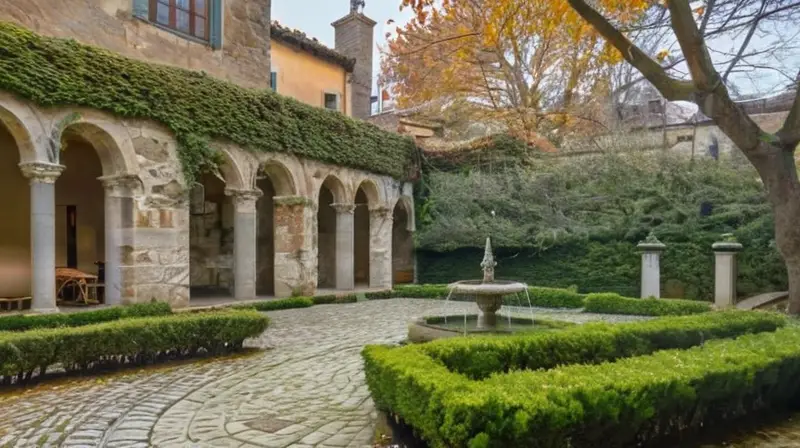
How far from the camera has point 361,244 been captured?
62.9 ft

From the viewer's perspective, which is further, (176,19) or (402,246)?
(402,246)

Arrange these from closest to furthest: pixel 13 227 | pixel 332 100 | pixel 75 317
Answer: pixel 75 317, pixel 13 227, pixel 332 100

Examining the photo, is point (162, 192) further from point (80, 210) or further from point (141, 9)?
point (80, 210)

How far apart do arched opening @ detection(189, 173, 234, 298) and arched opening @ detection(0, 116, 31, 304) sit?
174 inches

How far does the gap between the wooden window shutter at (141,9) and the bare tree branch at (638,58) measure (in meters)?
8.77

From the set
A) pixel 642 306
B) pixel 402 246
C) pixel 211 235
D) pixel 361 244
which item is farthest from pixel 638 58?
pixel 361 244

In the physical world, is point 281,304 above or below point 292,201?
below

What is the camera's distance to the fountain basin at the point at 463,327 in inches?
280

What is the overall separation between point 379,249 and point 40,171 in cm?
960

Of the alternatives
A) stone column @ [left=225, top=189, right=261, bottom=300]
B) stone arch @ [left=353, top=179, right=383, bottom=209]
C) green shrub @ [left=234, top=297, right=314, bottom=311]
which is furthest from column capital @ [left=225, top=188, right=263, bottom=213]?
stone arch @ [left=353, top=179, right=383, bottom=209]

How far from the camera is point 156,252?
10.4 meters

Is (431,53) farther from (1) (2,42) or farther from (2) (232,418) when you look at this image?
(2) (232,418)

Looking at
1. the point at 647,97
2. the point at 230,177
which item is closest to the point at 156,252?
the point at 230,177

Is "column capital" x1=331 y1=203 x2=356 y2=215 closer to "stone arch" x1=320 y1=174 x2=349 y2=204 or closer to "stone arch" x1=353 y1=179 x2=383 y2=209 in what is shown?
"stone arch" x1=320 y1=174 x2=349 y2=204
